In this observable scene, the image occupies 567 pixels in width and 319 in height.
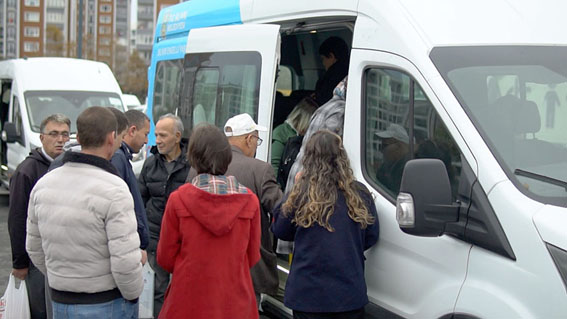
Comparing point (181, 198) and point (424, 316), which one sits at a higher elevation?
point (181, 198)

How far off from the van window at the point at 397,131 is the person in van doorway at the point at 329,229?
10.3 inches

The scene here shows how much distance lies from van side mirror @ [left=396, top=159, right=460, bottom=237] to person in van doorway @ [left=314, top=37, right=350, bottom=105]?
3.22m

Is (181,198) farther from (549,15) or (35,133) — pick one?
(35,133)

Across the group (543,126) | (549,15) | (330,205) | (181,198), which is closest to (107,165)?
(181,198)

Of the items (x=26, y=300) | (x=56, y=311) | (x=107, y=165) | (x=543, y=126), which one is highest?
(x=543, y=126)

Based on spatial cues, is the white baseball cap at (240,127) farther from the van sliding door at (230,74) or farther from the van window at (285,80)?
the van window at (285,80)

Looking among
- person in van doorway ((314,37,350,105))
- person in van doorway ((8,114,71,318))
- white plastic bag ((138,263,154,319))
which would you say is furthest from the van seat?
white plastic bag ((138,263,154,319))

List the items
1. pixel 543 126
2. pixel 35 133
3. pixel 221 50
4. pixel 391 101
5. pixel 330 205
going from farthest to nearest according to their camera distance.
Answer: pixel 35 133, pixel 221 50, pixel 391 101, pixel 330 205, pixel 543 126

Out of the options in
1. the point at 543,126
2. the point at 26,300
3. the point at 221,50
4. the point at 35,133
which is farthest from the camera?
the point at 35,133

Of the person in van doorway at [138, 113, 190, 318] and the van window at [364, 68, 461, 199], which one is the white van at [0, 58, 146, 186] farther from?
the van window at [364, 68, 461, 199]

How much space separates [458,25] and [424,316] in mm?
1512

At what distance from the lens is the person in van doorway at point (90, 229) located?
332 centimetres

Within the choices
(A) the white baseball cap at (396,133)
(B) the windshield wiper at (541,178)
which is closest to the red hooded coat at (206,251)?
(A) the white baseball cap at (396,133)

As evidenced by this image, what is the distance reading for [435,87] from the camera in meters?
3.51
